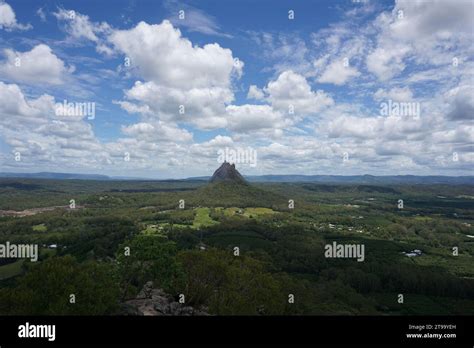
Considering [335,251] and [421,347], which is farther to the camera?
[335,251]

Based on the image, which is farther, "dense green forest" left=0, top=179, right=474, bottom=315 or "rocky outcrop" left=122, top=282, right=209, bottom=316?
"rocky outcrop" left=122, top=282, right=209, bottom=316

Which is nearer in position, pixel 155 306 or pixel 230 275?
pixel 155 306

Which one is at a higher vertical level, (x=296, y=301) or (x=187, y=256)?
(x=187, y=256)

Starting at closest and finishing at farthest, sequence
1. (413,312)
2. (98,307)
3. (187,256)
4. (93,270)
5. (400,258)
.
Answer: (98,307) < (93,270) < (187,256) < (413,312) < (400,258)

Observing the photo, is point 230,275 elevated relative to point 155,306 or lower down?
elevated

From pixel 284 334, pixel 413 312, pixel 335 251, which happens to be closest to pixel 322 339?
pixel 284 334

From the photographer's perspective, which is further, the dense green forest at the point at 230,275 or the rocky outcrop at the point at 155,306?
the rocky outcrop at the point at 155,306

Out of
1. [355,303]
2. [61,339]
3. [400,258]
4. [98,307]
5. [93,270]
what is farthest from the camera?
[400,258]

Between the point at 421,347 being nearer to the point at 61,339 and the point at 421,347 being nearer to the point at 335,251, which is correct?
the point at 61,339
